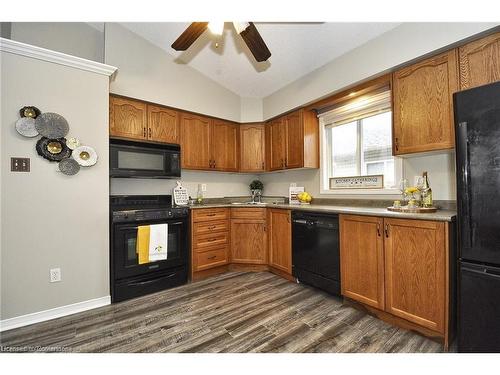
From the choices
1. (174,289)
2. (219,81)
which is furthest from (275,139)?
(174,289)

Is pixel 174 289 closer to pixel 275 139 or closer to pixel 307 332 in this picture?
pixel 307 332

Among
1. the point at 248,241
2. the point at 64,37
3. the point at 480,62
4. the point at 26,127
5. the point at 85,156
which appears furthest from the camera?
the point at 248,241

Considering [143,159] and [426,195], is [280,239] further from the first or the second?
[143,159]

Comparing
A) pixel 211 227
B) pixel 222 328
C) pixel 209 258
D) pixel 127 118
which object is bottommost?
pixel 222 328

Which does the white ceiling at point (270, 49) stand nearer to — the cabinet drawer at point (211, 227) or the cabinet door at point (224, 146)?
the cabinet door at point (224, 146)

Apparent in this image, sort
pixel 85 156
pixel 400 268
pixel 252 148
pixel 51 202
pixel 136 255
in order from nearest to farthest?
1. pixel 400 268
2. pixel 51 202
3. pixel 85 156
4. pixel 136 255
5. pixel 252 148

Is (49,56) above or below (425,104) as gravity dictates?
above

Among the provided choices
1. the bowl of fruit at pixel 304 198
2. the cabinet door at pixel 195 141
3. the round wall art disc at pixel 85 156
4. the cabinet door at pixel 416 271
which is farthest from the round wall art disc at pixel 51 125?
the cabinet door at pixel 416 271

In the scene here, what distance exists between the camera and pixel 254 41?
180 centimetres

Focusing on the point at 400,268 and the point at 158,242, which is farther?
the point at 158,242

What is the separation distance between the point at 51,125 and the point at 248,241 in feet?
8.03

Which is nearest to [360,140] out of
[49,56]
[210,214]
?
[210,214]
